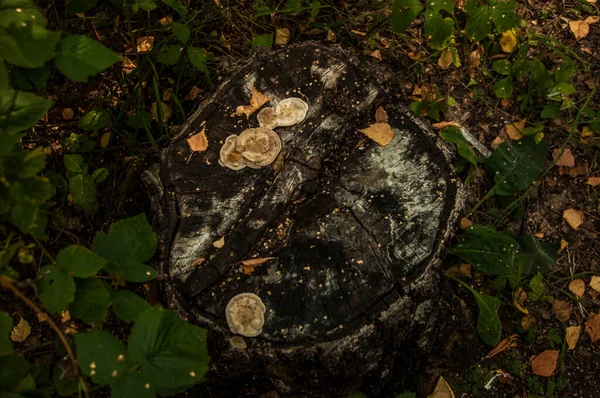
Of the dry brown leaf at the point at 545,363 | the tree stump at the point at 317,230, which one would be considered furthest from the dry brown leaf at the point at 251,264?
the dry brown leaf at the point at 545,363

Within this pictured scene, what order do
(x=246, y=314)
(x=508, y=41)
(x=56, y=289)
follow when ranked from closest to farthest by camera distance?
(x=56, y=289)
(x=246, y=314)
(x=508, y=41)

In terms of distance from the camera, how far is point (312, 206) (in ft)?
7.65

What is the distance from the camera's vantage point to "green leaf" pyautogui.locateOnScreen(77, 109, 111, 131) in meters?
3.09

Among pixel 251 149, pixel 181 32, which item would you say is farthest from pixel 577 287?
pixel 181 32

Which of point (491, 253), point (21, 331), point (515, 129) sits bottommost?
point (21, 331)

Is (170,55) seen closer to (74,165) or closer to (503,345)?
(74,165)

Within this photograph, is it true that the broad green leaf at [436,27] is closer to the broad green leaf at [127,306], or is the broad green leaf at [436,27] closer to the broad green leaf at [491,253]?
the broad green leaf at [491,253]

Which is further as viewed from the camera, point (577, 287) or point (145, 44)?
point (145, 44)

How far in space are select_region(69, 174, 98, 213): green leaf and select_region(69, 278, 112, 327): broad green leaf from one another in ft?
4.07

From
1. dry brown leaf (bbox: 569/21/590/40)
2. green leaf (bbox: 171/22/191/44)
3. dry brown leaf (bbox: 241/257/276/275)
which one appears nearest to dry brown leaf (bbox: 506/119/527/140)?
dry brown leaf (bbox: 569/21/590/40)

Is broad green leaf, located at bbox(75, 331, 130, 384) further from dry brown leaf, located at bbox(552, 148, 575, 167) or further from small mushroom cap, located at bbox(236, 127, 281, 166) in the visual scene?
dry brown leaf, located at bbox(552, 148, 575, 167)

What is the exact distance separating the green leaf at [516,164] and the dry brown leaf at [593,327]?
3.01 ft

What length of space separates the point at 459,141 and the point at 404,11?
89 centimetres

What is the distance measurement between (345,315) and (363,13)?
2.43 metres
